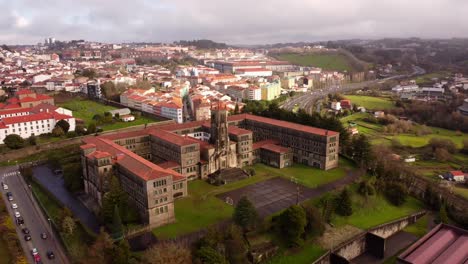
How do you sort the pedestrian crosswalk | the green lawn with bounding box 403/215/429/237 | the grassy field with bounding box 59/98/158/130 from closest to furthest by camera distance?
1. the green lawn with bounding box 403/215/429/237
2. the pedestrian crosswalk
3. the grassy field with bounding box 59/98/158/130

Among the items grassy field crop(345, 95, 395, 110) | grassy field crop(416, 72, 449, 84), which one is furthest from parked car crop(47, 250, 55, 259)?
grassy field crop(416, 72, 449, 84)

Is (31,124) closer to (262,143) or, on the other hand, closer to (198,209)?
(262,143)

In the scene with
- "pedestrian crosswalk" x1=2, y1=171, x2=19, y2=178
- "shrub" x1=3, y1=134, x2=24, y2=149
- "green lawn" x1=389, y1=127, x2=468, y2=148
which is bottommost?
"green lawn" x1=389, y1=127, x2=468, y2=148

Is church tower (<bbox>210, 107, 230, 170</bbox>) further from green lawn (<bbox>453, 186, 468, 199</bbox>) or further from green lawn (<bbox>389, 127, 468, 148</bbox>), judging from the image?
green lawn (<bbox>389, 127, 468, 148</bbox>)

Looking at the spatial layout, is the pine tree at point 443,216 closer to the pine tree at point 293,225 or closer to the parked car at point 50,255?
the pine tree at point 293,225

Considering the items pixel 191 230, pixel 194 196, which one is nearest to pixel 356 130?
pixel 194 196

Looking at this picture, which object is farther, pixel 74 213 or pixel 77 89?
pixel 77 89

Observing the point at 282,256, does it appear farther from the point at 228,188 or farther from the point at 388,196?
the point at 388,196
